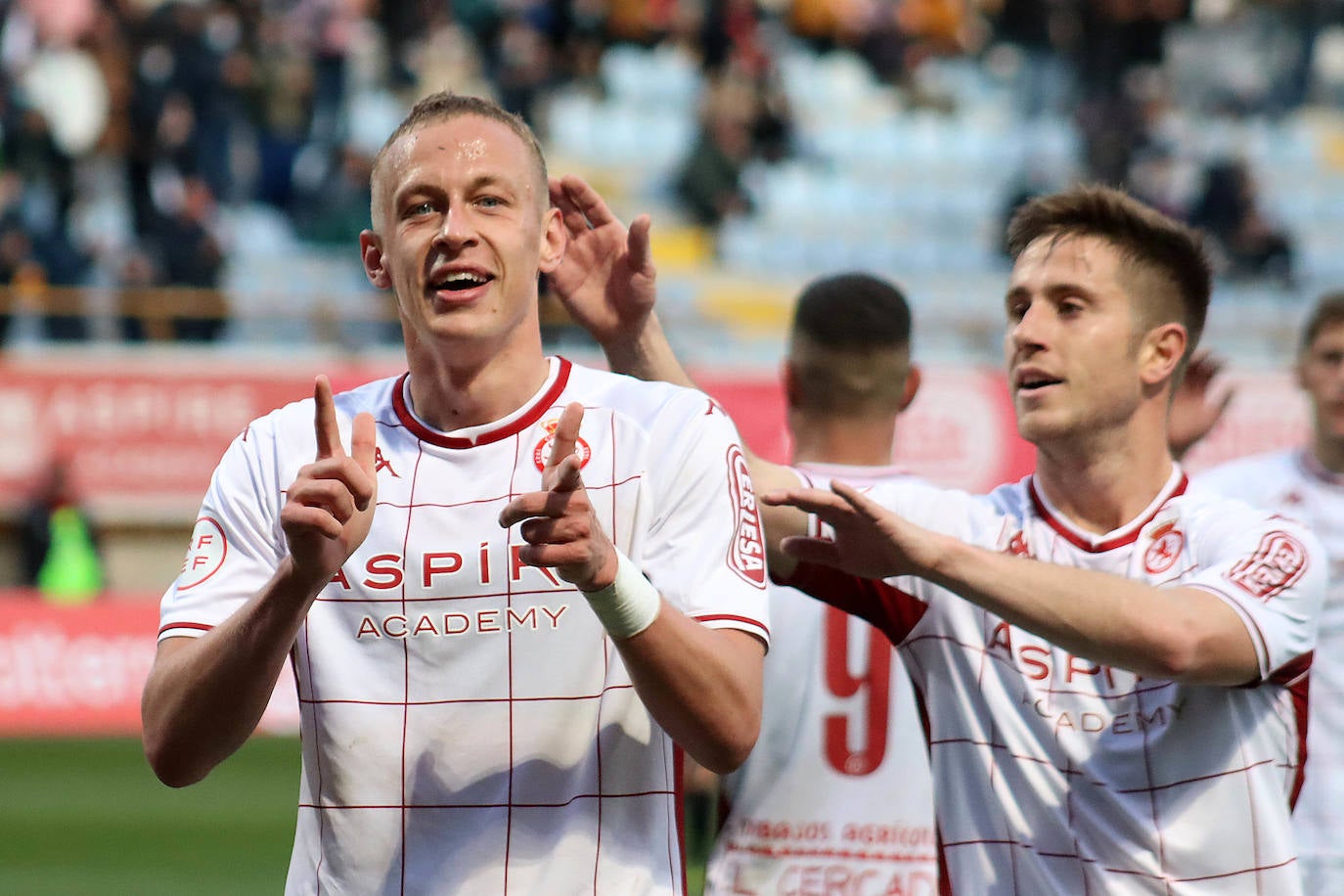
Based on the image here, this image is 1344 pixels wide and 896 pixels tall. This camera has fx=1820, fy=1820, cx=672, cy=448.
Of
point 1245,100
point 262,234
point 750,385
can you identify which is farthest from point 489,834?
point 1245,100

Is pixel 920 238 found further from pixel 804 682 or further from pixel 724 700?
pixel 724 700

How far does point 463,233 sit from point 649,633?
829mm

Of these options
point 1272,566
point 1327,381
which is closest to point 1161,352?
point 1272,566

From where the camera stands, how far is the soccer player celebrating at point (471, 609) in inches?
115

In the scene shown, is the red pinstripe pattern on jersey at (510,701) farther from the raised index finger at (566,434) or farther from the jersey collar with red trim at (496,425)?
the raised index finger at (566,434)

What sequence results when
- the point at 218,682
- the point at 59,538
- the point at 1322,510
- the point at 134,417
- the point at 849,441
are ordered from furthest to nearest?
the point at 134,417 < the point at 59,538 < the point at 1322,510 < the point at 849,441 < the point at 218,682

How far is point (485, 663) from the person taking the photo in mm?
3096

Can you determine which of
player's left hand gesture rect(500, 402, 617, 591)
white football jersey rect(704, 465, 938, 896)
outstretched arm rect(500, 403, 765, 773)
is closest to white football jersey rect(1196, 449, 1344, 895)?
white football jersey rect(704, 465, 938, 896)

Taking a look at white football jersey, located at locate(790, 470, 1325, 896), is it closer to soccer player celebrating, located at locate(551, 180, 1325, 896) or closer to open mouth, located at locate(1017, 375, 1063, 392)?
soccer player celebrating, located at locate(551, 180, 1325, 896)

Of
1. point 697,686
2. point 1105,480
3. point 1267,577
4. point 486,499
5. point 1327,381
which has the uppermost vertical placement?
point 1327,381

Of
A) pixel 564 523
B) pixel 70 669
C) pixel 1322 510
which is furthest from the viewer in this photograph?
pixel 70 669

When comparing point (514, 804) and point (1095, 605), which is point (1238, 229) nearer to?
point (1095, 605)

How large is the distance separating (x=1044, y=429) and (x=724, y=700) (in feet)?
3.28

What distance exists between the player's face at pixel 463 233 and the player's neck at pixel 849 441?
4.47ft
